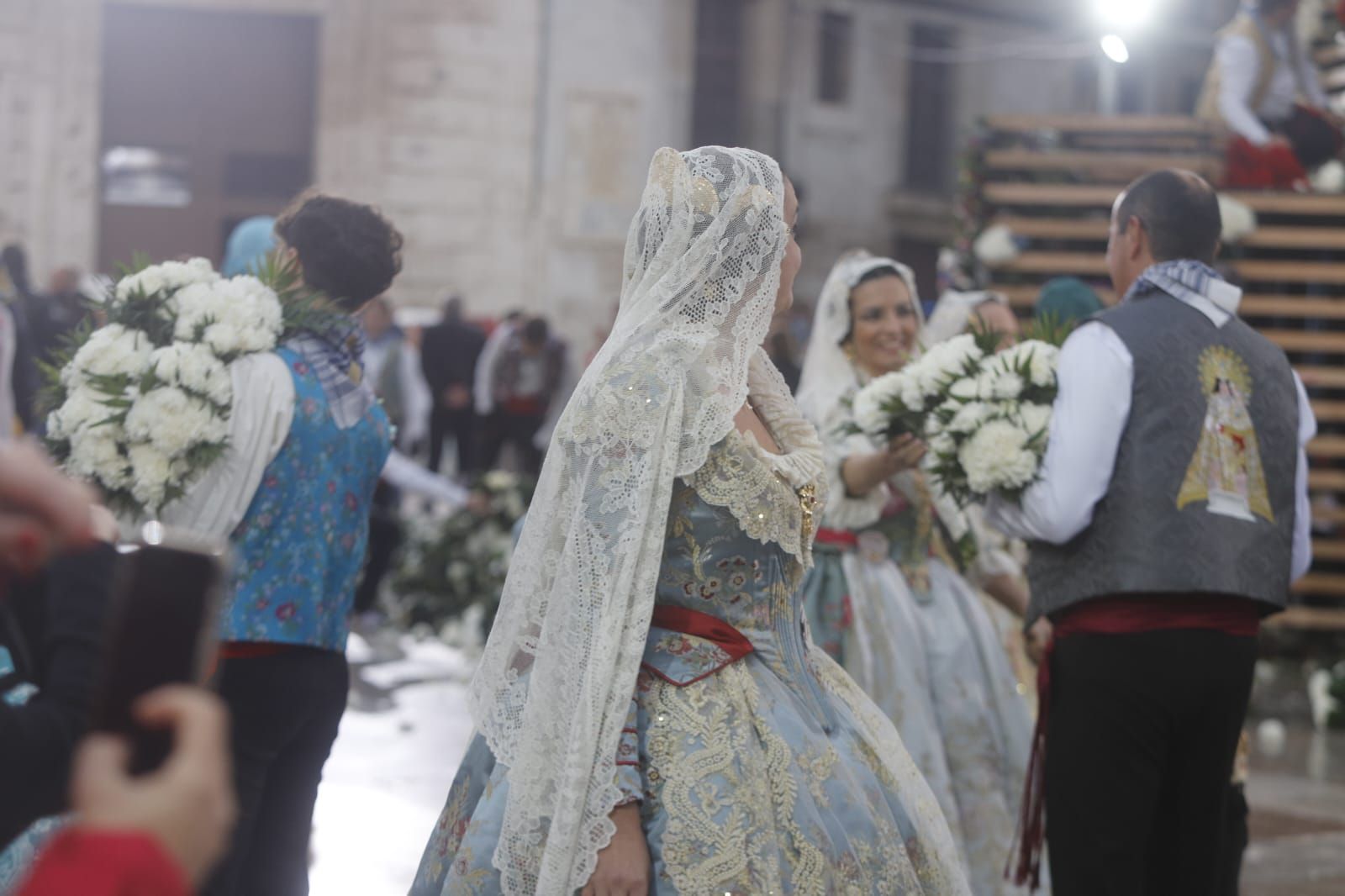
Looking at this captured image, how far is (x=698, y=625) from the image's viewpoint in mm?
3197

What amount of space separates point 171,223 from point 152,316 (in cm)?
1965

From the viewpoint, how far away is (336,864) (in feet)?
19.4

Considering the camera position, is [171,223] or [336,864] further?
[171,223]

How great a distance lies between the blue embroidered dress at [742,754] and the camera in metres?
3.02

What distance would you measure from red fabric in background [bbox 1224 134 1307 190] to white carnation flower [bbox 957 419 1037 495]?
22.2 ft

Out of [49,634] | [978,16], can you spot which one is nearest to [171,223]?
[978,16]

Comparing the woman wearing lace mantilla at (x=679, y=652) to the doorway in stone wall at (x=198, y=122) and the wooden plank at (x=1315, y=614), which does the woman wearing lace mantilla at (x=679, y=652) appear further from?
the doorway in stone wall at (x=198, y=122)

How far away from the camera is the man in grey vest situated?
3961mm

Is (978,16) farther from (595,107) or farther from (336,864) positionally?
(336,864)

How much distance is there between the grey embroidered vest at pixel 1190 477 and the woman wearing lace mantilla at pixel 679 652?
893 mm

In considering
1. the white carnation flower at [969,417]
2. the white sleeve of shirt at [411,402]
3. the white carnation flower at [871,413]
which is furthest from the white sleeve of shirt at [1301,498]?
the white sleeve of shirt at [411,402]

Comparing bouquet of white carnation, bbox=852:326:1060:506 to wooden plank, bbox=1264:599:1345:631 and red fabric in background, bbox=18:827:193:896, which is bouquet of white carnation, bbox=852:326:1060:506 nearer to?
red fabric in background, bbox=18:827:193:896

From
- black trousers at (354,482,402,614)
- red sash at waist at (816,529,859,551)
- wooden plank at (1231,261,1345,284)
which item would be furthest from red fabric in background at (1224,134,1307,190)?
red sash at waist at (816,529,859,551)

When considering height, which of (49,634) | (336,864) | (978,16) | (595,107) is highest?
(978,16)
